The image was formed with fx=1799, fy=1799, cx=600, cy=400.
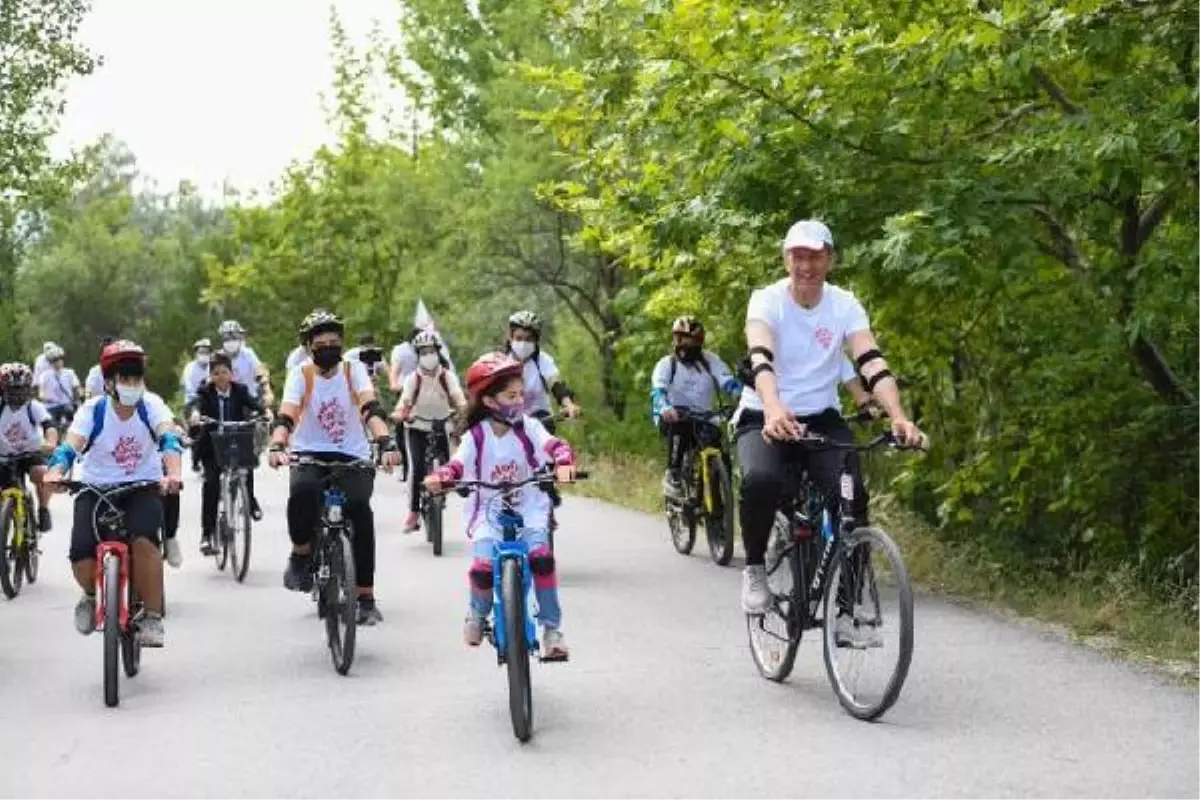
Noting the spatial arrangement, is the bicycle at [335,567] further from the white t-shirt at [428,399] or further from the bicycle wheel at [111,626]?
the white t-shirt at [428,399]

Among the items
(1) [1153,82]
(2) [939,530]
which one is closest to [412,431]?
(2) [939,530]

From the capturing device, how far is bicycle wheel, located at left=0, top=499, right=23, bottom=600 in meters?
13.1

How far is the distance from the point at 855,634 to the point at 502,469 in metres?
1.75

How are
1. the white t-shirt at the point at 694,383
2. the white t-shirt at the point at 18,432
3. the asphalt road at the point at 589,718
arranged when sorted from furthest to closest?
the white t-shirt at the point at 694,383
the white t-shirt at the point at 18,432
the asphalt road at the point at 589,718

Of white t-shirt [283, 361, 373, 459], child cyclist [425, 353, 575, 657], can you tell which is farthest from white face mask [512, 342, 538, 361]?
child cyclist [425, 353, 575, 657]

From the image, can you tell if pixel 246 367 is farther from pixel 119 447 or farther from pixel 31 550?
pixel 119 447

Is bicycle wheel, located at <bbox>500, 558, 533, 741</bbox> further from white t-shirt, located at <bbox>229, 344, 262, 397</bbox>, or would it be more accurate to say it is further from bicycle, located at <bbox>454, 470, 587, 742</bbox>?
white t-shirt, located at <bbox>229, 344, 262, 397</bbox>

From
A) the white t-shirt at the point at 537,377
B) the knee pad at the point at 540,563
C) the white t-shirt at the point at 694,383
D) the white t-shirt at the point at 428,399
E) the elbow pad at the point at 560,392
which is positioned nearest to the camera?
the knee pad at the point at 540,563

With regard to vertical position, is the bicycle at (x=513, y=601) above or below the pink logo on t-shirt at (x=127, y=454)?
below

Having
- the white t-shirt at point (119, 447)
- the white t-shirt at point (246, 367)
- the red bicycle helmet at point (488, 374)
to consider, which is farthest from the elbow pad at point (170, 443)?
the white t-shirt at point (246, 367)

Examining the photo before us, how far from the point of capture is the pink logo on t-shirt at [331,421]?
10312 mm

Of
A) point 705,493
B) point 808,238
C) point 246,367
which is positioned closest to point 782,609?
point 808,238

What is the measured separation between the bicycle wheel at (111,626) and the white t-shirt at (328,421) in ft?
5.62

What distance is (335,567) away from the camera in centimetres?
954
